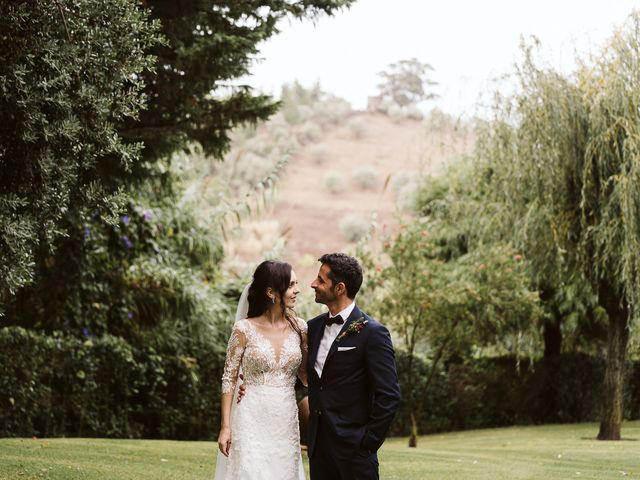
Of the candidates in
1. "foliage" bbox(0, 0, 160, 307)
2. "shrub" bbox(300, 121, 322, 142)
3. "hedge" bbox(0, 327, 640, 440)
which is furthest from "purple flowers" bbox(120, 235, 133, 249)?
"shrub" bbox(300, 121, 322, 142)

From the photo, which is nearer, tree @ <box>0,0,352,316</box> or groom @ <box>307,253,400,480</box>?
groom @ <box>307,253,400,480</box>

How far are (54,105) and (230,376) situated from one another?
3.38m

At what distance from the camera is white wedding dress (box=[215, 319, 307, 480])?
514cm

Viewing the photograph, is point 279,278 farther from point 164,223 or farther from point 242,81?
point 164,223

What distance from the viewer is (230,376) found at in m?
5.21

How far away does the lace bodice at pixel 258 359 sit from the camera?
520 cm

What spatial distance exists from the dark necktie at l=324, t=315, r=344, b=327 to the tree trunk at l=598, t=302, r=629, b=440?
42.8 ft

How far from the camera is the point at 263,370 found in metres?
5.21

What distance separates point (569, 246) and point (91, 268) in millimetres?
8410

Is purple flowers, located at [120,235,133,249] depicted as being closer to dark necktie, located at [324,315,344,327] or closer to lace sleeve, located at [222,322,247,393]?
lace sleeve, located at [222,322,247,393]

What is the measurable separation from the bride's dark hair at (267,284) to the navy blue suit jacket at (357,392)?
46 cm

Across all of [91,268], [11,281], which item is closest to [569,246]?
[91,268]

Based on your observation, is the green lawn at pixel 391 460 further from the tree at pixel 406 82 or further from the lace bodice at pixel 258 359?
the tree at pixel 406 82

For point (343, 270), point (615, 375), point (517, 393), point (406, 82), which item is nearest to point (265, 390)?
point (343, 270)
